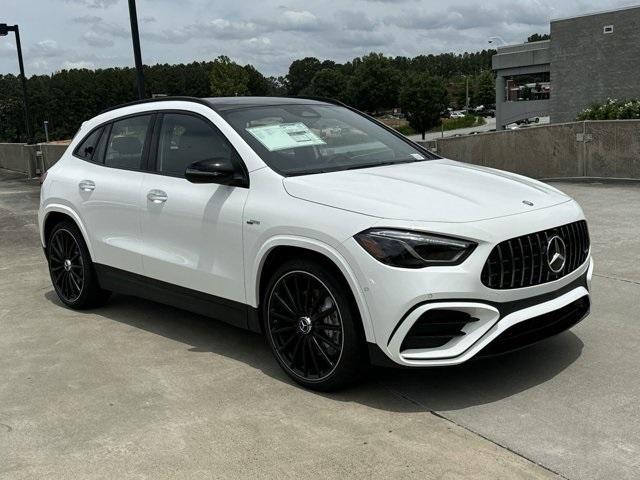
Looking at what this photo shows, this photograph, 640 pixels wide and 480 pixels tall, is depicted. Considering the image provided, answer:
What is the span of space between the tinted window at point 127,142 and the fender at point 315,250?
1.59 meters

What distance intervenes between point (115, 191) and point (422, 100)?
115352 millimetres

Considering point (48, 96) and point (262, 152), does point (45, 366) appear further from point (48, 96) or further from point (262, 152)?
point (48, 96)

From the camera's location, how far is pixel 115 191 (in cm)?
556

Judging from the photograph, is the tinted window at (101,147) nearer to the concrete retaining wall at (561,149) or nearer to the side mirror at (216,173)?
the side mirror at (216,173)

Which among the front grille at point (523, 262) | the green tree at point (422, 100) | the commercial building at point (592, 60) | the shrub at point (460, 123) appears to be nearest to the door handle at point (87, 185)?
the front grille at point (523, 262)

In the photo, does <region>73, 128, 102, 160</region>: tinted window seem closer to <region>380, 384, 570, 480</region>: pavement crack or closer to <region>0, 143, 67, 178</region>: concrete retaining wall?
<region>380, 384, 570, 480</region>: pavement crack

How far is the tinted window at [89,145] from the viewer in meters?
6.14

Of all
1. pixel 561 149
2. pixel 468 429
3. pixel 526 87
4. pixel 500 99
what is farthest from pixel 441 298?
pixel 500 99

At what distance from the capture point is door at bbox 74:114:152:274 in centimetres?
542

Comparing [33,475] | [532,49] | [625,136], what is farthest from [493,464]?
[532,49]

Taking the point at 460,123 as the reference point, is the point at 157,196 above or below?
above

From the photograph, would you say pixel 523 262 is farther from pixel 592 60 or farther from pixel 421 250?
pixel 592 60

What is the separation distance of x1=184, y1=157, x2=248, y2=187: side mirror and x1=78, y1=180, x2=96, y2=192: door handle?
1.60 meters

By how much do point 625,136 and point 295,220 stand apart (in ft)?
29.2
